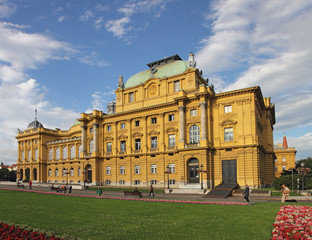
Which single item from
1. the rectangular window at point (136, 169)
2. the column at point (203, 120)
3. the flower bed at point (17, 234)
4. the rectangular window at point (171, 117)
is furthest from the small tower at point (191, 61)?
the flower bed at point (17, 234)

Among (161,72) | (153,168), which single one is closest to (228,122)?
(153,168)

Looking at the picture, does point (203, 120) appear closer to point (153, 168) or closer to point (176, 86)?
point (176, 86)

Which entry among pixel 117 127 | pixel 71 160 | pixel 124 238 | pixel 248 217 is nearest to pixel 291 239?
pixel 248 217

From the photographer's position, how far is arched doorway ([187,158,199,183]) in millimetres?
48219

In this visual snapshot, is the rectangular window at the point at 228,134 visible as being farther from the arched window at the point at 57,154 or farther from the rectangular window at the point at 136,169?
the arched window at the point at 57,154

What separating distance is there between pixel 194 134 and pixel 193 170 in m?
6.43

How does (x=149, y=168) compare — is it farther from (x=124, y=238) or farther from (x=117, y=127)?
(x=124, y=238)

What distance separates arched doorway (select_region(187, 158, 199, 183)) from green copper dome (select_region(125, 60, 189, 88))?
1872cm

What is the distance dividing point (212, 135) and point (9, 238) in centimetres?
3971

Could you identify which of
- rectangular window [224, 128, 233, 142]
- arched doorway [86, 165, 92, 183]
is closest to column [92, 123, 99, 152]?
arched doorway [86, 165, 92, 183]

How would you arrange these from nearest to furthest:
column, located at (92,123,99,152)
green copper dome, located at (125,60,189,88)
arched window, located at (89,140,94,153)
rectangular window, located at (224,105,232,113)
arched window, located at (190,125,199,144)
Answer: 1. rectangular window, located at (224,105,232,113)
2. arched window, located at (190,125,199,144)
3. green copper dome, located at (125,60,189,88)
4. column, located at (92,123,99,152)
5. arched window, located at (89,140,94,153)

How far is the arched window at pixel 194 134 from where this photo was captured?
4975 cm

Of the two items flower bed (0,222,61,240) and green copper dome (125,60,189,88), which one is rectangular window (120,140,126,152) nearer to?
green copper dome (125,60,189,88)

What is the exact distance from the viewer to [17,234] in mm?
14039
